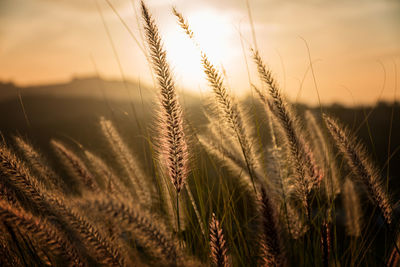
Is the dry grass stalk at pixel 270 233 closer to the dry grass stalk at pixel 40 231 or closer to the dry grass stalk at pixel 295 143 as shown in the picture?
→ the dry grass stalk at pixel 295 143

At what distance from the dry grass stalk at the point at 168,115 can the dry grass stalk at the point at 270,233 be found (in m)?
0.39

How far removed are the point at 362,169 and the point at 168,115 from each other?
109 centimetres

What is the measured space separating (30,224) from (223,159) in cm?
118

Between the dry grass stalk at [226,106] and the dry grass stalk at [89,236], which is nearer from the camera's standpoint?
the dry grass stalk at [89,236]

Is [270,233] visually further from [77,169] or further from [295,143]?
[77,169]

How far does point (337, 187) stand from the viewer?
2090mm

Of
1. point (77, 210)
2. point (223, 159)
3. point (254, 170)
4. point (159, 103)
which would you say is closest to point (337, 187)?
point (254, 170)

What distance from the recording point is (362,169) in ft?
4.73

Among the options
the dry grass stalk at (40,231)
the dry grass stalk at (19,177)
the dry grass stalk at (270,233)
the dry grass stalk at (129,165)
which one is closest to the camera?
the dry grass stalk at (40,231)

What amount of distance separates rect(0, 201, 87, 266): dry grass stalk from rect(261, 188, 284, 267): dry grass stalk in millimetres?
703

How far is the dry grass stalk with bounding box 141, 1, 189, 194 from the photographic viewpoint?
1124 mm

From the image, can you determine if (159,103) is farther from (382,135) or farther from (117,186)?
(382,135)

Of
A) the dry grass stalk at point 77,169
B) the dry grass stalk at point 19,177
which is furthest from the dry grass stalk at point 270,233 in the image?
the dry grass stalk at point 77,169

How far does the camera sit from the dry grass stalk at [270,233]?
0.91 meters
